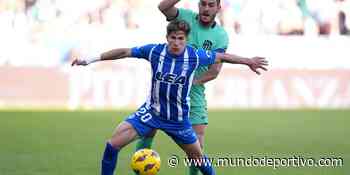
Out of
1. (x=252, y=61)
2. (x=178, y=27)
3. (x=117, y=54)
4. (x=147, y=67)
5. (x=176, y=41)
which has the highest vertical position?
(x=178, y=27)

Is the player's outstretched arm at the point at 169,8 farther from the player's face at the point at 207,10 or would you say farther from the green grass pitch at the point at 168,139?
the green grass pitch at the point at 168,139

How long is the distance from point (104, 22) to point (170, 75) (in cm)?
1608

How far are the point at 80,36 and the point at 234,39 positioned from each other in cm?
450

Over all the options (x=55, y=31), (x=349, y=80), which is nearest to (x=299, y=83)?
(x=349, y=80)

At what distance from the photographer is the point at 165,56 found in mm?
8570

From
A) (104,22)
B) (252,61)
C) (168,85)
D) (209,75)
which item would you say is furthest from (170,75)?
(104,22)

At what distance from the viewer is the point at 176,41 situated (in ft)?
27.7

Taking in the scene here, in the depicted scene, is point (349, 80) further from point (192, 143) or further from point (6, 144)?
point (192, 143)

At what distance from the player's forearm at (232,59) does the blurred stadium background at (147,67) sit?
29.6 feet

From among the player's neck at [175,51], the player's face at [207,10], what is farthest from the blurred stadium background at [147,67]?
the player's neck at [175,51]

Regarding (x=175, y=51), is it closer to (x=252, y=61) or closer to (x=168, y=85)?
(x=168, y=85)

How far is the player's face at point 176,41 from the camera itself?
8.45 m

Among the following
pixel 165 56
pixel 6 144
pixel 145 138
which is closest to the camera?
pixel 165 56

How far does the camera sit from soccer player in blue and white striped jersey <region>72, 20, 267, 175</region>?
28.0 feet
